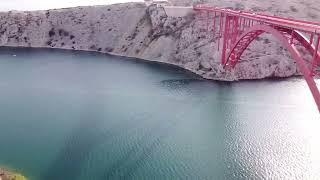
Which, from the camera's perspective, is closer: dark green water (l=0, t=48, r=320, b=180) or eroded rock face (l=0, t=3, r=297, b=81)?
dark green water (l=0, t=48, r=320, b=180)

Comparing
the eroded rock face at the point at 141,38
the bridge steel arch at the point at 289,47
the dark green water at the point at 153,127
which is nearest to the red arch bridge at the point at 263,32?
the bridge steel arch at the point at 289,47

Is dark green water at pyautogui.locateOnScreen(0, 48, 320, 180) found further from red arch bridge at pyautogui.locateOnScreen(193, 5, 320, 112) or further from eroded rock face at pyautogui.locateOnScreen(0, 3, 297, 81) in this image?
red arch bridge at pyautogui.locateOnScreen(193, 5, 320, 112)

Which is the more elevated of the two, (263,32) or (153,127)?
(263,32)

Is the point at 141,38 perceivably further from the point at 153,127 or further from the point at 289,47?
the point at 289,47

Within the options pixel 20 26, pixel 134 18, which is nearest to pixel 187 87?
pixel 134 18

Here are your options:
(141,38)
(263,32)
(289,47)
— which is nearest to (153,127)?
(289,47)

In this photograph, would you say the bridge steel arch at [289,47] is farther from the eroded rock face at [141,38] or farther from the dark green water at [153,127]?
the dark green water at [153,127]

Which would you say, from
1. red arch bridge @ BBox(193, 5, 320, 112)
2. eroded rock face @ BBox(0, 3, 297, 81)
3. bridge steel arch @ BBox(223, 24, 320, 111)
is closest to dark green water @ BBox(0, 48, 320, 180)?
eroded rock face @ BBox(0, 3, 297, 81)
